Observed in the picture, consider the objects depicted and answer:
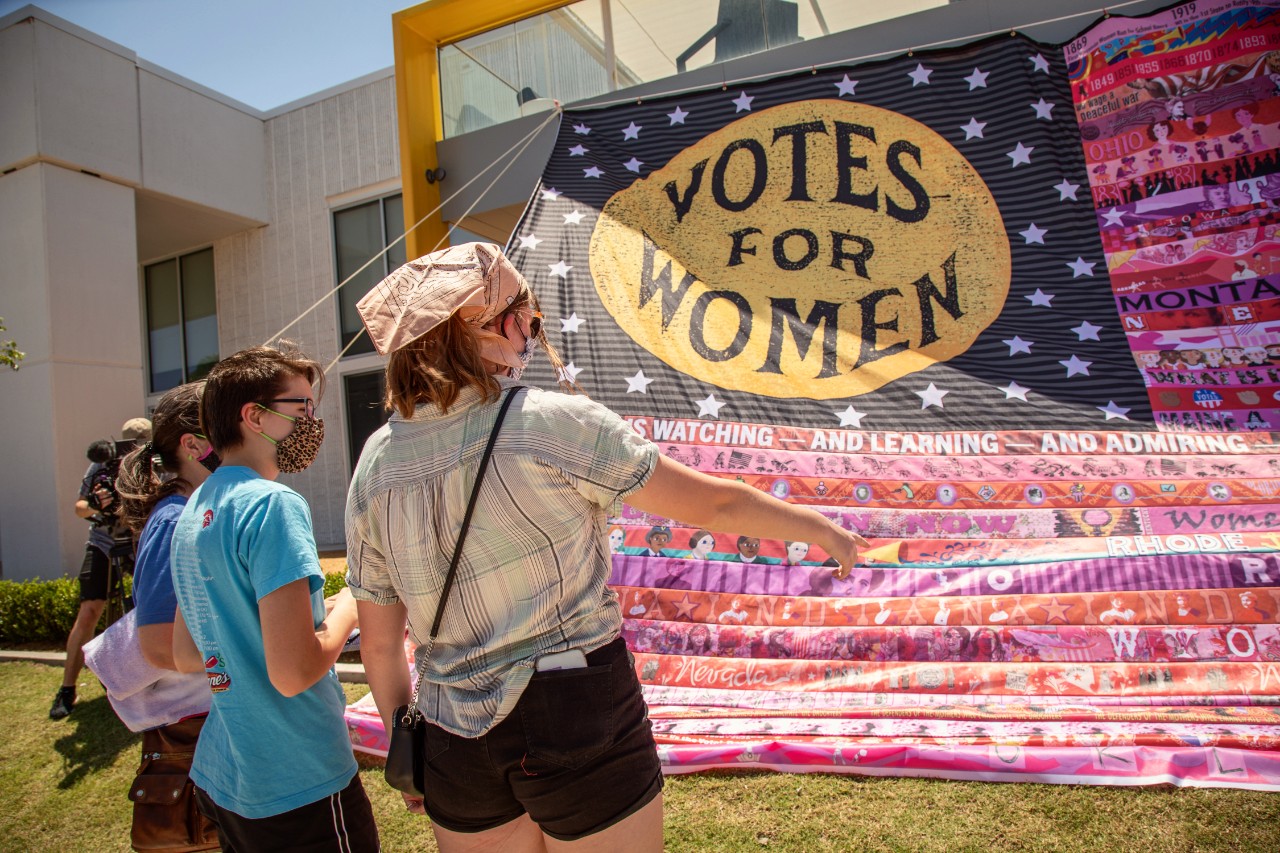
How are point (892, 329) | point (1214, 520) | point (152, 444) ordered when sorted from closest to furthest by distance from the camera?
point (152, 444), point (1214, 520), point (892, 329)

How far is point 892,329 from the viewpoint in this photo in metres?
3.95

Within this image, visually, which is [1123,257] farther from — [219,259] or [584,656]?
[219,259]

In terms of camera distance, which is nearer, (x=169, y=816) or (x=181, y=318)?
(x=169, y=816)

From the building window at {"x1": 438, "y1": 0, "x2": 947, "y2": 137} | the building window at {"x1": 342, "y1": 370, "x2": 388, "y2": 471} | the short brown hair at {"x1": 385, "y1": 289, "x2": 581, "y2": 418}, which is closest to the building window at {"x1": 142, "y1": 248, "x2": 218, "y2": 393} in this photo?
the building window at {"x1": 342, "y1": 370, "x2": 388, "y2": 471}

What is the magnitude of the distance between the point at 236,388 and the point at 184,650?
1.97 ft

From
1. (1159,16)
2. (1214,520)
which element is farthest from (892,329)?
(1159,16)

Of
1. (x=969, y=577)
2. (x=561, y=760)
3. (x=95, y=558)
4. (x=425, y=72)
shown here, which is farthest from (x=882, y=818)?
(x=425, y=72)

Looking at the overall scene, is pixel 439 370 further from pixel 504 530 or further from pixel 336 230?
pixel 336 230

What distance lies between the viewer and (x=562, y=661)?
4.16 ft

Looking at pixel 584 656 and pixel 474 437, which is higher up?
pixel 474 437

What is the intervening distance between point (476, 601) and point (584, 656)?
20cm

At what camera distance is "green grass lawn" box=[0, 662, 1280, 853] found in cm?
232

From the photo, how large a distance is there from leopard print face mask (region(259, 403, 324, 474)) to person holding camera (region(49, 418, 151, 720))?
10.8 ft

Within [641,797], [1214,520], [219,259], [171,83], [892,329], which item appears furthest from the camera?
[219,259]
